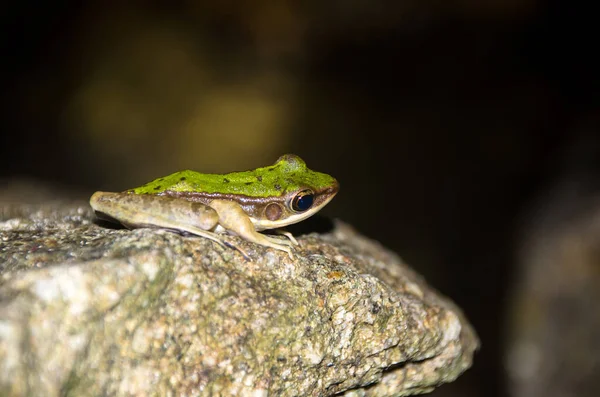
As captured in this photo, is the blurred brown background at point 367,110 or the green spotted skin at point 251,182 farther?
the blurred brown background at point 367,110

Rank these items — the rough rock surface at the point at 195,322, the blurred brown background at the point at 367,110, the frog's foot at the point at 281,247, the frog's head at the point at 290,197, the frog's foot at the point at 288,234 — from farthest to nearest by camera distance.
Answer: the blurred brown background at the point at 367,110 < the frog's foot at the point at 288,234 < the frog's head at the point at 290,197 < the frog's foot at the point at 281,247 < the rough rock surface at the point at 195,322

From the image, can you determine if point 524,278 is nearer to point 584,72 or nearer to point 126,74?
point 584,72

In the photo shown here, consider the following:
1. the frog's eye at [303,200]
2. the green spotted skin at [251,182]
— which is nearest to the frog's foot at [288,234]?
the frog's eye at [303,200]

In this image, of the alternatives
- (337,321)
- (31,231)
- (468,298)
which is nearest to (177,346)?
(337,321)

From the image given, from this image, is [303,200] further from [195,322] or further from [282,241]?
[195,322]

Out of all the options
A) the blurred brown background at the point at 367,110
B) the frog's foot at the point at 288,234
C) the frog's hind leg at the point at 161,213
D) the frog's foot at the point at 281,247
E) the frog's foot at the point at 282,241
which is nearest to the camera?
the frog's hind leg at the point at 161,213

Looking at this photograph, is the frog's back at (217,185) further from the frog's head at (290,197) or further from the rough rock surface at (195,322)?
the rough rock surface at (195,322)

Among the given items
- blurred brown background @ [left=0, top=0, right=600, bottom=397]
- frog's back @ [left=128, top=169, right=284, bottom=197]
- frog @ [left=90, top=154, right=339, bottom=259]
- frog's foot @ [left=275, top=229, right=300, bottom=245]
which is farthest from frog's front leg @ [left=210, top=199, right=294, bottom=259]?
blurred brown background @ [left=0, top=0, right=600, bottom=397]
